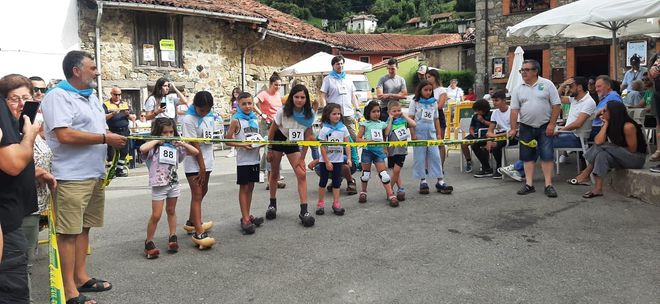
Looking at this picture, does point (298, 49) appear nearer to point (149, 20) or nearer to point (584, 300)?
point (149, 20)

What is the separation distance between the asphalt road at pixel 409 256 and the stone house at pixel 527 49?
743 inches

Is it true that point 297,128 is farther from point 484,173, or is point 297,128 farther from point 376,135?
point 484,173

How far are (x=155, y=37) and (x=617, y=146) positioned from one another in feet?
42.6

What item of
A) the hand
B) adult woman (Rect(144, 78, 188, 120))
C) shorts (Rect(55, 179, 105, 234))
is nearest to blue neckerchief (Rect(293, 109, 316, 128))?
the hand

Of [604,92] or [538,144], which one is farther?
[604,92]

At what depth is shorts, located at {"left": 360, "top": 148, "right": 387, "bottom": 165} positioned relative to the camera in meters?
7.14

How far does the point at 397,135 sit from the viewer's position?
23.7 feet

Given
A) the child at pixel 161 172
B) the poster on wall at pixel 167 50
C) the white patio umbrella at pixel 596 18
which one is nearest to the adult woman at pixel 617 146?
the white patio umbrella at pixel 596 18

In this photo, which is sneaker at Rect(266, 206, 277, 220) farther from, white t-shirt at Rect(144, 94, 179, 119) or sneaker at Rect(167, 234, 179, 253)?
white t-shirt at Rect(144, 94, 179, 119)

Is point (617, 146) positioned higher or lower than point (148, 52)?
lower

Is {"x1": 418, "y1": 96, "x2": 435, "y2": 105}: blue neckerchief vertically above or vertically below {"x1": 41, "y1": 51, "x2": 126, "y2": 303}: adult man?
above

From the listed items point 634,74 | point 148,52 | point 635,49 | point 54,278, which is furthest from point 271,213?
point 635,49

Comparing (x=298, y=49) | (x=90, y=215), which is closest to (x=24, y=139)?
(x=90, y=215)

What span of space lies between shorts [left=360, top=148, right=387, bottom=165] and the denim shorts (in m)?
1.93
